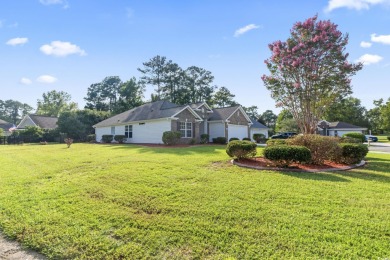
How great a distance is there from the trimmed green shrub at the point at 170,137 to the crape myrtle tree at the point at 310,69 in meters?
9.62

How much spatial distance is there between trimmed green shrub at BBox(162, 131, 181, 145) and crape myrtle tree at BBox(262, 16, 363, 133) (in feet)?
31.6

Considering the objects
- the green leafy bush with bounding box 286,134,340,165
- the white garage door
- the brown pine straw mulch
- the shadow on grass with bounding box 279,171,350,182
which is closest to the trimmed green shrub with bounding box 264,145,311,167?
the brown pine straw mulch

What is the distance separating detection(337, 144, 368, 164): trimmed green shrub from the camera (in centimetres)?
978

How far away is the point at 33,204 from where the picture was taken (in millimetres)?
5414

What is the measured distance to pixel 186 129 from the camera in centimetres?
2464

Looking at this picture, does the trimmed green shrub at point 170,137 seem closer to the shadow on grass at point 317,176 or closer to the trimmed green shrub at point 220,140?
the trimmed green shrub at point 220,140

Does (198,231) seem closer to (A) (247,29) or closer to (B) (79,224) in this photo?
(B) (79,224)

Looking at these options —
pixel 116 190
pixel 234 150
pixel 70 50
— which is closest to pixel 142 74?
pixel 70 50

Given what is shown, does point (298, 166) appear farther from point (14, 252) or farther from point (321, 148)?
point (14, 252)

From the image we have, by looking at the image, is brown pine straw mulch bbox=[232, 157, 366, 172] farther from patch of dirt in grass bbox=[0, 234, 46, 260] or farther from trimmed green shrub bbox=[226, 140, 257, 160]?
patch of dirt in grass bbox=[0, 234, 46, 260]

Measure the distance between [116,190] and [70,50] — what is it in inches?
597

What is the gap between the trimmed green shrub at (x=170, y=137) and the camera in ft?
70.6

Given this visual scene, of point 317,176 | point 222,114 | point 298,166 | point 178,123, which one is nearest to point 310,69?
point 298,166

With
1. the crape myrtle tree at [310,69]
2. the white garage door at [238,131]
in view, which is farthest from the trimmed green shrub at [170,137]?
the crape myrtle tree at [310,69]
